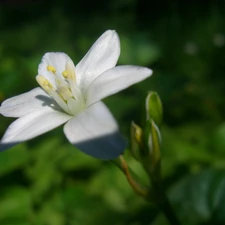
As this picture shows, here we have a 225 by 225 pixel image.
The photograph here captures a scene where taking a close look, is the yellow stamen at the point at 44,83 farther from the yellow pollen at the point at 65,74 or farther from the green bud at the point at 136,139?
the green bud at the point at 136,139

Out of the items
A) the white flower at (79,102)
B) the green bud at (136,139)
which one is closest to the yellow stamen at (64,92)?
the white flower at (79,102)

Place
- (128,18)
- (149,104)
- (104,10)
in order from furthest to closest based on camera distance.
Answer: (104,10)
(128,18)
(149,104)

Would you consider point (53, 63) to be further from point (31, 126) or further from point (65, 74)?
point (31, 126)

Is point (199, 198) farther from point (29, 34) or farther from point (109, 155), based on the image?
point (29, 34)

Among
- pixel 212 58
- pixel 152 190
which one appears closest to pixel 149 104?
pixel 152 190

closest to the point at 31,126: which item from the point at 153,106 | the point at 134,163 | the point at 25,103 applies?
the point at 25,103
